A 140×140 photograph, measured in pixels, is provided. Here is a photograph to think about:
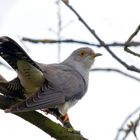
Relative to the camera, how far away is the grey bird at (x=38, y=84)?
143 inches

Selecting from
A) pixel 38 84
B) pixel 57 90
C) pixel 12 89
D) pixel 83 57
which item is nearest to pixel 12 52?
pixel 12 89

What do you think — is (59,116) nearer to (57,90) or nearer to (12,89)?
(57,90)

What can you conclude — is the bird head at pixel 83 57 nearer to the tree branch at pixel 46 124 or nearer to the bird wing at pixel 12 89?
the bird wing at pixel 12 89

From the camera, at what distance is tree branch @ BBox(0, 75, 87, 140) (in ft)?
10.3

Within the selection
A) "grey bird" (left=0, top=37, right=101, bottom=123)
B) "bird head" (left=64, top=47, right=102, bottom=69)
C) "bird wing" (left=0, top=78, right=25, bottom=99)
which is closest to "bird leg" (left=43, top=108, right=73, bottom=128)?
"grey bird" (left=0, top=37, right=101, bottom=123)

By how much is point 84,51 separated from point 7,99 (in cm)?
280

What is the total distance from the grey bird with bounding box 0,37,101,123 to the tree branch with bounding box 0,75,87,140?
85 mm

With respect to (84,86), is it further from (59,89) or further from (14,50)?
(14,50)

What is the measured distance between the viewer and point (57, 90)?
4398 millimetres

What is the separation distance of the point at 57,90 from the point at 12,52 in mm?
779

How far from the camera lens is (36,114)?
3434 millimetres

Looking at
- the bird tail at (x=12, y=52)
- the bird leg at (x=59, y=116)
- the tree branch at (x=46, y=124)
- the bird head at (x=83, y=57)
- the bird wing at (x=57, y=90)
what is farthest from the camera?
the bird head at (x=83, y=57)

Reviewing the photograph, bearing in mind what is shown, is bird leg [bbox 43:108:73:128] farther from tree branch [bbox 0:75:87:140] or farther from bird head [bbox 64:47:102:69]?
bird head [bbox 64:47:102:69]

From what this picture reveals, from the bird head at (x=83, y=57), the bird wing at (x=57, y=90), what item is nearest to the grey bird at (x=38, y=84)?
the bird wing at (x=57, y=90)
